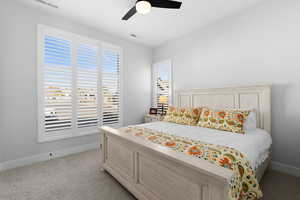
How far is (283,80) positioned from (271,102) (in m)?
0.38

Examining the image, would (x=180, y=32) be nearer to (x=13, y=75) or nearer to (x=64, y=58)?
(x=64, y=58)

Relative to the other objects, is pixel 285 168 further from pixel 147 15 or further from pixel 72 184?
pixel 147 15

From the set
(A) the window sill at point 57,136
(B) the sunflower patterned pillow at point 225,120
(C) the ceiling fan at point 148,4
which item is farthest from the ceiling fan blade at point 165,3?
(A) the window sill at point 57,136

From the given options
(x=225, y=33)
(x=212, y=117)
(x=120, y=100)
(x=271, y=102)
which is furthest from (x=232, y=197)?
(x=120, y=100)

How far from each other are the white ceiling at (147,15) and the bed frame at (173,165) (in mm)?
1502

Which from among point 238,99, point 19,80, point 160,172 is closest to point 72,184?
point 160,172

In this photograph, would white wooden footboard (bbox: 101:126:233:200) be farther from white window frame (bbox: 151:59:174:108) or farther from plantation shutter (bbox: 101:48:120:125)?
white window frame (bbox: 151:59:174:108)

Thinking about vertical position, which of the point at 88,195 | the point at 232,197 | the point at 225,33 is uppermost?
the point at 225,33

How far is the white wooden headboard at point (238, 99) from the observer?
2.25 meters

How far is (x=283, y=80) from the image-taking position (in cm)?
218

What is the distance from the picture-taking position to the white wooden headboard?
7.37 ft

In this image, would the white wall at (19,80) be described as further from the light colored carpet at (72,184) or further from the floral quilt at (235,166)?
the floral quilt at (235,166)

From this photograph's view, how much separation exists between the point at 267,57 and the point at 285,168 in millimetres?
1826

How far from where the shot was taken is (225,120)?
7.09 ft
